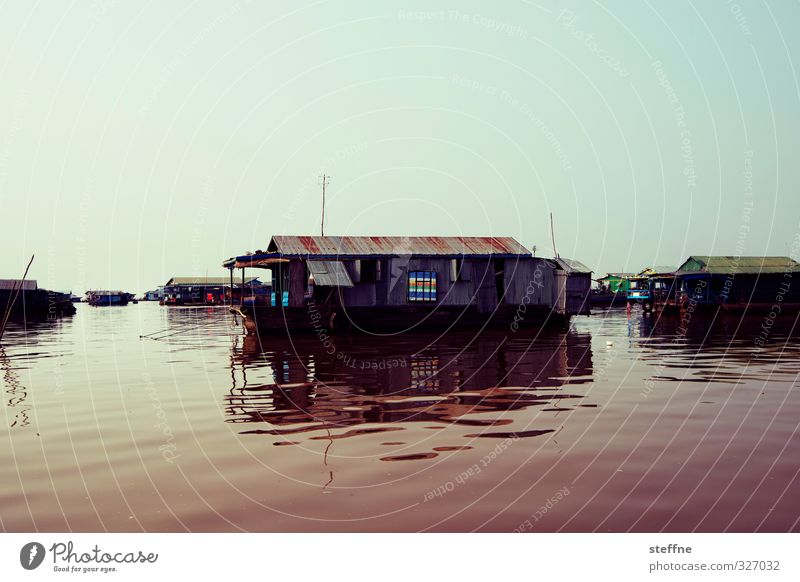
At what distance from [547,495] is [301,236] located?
3041cm

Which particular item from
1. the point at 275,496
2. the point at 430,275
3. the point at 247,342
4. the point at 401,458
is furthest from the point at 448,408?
the point at 430,275

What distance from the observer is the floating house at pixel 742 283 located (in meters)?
55.6

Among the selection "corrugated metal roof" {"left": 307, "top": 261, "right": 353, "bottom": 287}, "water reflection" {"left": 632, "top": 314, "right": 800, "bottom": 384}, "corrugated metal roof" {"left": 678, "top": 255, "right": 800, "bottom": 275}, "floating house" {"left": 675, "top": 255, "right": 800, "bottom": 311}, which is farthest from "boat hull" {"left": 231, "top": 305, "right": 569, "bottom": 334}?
"corrugated metal roof" {"left": 678, "top": 255, "right": 800, "bottom": 275}

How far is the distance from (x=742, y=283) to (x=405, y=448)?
5516 centimetres

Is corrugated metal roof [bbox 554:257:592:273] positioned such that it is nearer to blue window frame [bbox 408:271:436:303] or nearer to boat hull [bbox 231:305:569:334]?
boat hull [bbox 231:305:569:334]

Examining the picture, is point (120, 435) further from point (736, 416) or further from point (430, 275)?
point (430, 275)

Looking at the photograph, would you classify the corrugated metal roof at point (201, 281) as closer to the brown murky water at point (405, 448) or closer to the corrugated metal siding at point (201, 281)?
the corrugated metal siding at point (201, 281)

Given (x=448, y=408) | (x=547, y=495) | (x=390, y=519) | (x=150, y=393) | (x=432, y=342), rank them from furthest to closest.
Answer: (x=432, y=342), (x=150, y=393), (x=448, y=408), (x=547, y=495), (x=390, y=519)

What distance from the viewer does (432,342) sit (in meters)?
28.2

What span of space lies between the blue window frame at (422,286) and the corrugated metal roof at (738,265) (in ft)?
104

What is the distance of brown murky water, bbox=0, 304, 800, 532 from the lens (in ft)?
21.4

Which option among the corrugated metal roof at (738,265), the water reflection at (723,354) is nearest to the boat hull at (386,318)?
the water reflection at (723,354)

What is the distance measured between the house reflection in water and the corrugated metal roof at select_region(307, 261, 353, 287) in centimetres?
593

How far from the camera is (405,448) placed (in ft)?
30.4
